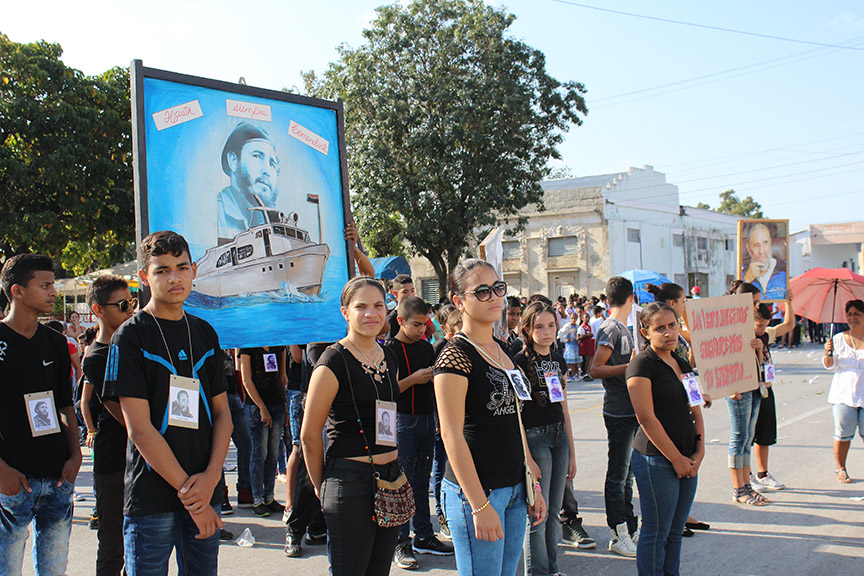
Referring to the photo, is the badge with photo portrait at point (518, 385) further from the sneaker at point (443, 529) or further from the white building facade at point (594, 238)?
the white building facade at point (594, 238)

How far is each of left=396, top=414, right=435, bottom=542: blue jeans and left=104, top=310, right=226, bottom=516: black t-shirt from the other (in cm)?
250

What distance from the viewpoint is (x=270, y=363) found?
258 inches

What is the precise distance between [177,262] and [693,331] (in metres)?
4.27

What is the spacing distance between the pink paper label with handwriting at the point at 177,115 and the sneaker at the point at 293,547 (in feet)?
10.3

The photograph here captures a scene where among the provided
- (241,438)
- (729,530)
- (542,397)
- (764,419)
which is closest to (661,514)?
(542,397)

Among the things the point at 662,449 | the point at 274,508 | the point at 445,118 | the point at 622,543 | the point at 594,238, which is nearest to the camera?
the point at 662,449

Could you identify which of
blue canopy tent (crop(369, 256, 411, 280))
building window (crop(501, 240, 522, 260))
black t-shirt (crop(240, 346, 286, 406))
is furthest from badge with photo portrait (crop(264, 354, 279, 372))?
building window (crop(501, 240, 522, 260))

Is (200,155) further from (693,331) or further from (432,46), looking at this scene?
(432,46)

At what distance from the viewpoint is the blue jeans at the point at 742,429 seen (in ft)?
20.5

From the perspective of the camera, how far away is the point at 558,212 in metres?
35.1

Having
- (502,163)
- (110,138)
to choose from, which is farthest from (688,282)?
(110,138)

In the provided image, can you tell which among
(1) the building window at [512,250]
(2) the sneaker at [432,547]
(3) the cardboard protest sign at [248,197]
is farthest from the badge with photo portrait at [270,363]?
(1) the building window at [512,250]

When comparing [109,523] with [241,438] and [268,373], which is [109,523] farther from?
[268,373]

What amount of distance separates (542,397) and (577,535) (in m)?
1.42
